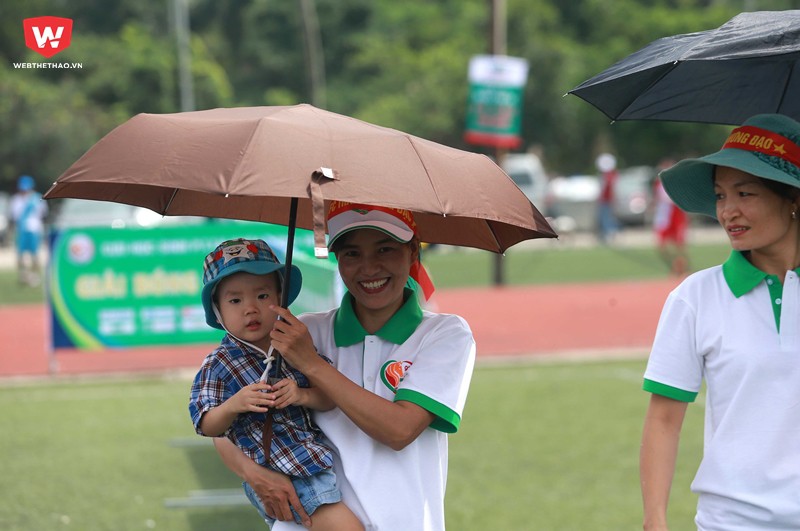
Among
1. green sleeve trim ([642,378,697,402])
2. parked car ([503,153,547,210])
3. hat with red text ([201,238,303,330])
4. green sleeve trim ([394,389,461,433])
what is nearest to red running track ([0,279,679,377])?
hat with red text ([201,238,303,330])

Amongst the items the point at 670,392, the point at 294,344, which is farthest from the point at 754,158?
the point at 294,344

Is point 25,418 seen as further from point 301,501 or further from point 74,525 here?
point 301,501

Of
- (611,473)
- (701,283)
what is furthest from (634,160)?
(701,283)

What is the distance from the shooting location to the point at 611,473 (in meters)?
7.65

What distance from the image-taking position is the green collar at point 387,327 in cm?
333

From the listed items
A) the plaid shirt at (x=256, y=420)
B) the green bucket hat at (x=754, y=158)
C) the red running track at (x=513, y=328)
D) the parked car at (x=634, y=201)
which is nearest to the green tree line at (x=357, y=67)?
the parked car at (x=634, y=201)

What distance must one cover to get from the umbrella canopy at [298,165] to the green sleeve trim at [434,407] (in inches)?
18.5

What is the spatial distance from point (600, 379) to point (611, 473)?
3512mm

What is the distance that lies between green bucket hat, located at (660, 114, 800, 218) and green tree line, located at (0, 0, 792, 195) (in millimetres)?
41668

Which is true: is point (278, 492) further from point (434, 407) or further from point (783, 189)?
point (783, 189)

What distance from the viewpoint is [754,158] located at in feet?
10.3

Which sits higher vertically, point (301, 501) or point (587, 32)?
point (587, 32)

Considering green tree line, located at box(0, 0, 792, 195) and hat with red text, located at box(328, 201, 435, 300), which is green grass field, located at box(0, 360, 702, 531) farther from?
green tree line, located at box(0, 0, 792, 195)

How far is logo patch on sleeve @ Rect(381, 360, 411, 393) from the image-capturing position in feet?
10.7
